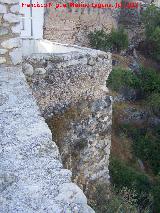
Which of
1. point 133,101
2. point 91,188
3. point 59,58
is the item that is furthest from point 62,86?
point 133,101

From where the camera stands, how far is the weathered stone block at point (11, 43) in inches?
163

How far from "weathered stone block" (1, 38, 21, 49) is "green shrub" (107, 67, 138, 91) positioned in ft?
33.2

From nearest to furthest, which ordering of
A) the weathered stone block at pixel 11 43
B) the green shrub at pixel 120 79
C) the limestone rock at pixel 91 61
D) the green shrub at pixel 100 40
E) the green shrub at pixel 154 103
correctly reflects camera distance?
the weathered stone block at pixel 11 43 → the limestone rock at pixel 91 61 → the green shrub at pixel 154 103 → the green shrub at pixel 120 79 → the green shrub at pixel 100 40

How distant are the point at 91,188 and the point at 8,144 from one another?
123 inches

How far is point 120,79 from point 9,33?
10.5 m

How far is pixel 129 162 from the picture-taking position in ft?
38.9

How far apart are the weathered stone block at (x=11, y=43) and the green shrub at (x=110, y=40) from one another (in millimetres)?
12798

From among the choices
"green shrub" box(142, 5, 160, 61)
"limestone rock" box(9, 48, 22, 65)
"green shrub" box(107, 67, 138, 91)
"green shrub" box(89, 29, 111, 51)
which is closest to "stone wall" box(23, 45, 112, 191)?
"limestone rock" box(9, 48, 22, 65)

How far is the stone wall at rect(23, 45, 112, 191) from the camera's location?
4703 millimetres

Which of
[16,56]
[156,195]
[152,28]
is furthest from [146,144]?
[16,56]

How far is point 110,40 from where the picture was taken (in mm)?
16984

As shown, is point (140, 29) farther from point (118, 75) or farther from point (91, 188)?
point (91, 188)

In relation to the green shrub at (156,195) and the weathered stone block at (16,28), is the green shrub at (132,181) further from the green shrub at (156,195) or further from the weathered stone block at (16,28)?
the weathered stone block at (16,28)

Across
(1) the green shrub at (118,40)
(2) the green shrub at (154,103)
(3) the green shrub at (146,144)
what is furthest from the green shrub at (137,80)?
(3) the green shrub at (146,144)
